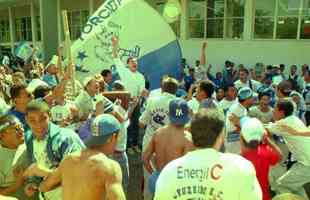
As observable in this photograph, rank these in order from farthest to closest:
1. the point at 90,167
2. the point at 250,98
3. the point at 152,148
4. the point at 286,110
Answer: the point at 250,98, the point at 286,110, the point at 152,148, the point at 90,167

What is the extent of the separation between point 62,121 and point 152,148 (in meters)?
1.58

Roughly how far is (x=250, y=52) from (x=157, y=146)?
910 centimetres

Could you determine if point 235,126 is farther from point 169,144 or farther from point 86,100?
point 86,100

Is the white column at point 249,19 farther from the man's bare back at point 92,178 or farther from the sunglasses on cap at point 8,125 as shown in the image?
the man's bare back at point 92,178

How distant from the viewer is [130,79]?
253 inches

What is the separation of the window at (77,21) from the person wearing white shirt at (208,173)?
1738cm

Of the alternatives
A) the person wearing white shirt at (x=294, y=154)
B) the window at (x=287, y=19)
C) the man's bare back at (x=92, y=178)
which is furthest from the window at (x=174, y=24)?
the man's bare back at (x=92, y=178)

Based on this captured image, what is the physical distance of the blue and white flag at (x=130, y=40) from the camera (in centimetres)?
651

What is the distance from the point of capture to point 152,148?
394cm

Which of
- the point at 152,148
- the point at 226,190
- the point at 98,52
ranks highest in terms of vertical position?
the point at 98,52

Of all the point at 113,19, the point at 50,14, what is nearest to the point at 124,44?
the point at 113,19

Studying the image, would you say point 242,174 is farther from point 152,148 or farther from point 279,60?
point 279,60

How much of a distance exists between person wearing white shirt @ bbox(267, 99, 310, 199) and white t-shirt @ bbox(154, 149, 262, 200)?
2.06 m

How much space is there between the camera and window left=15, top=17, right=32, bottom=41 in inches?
938
